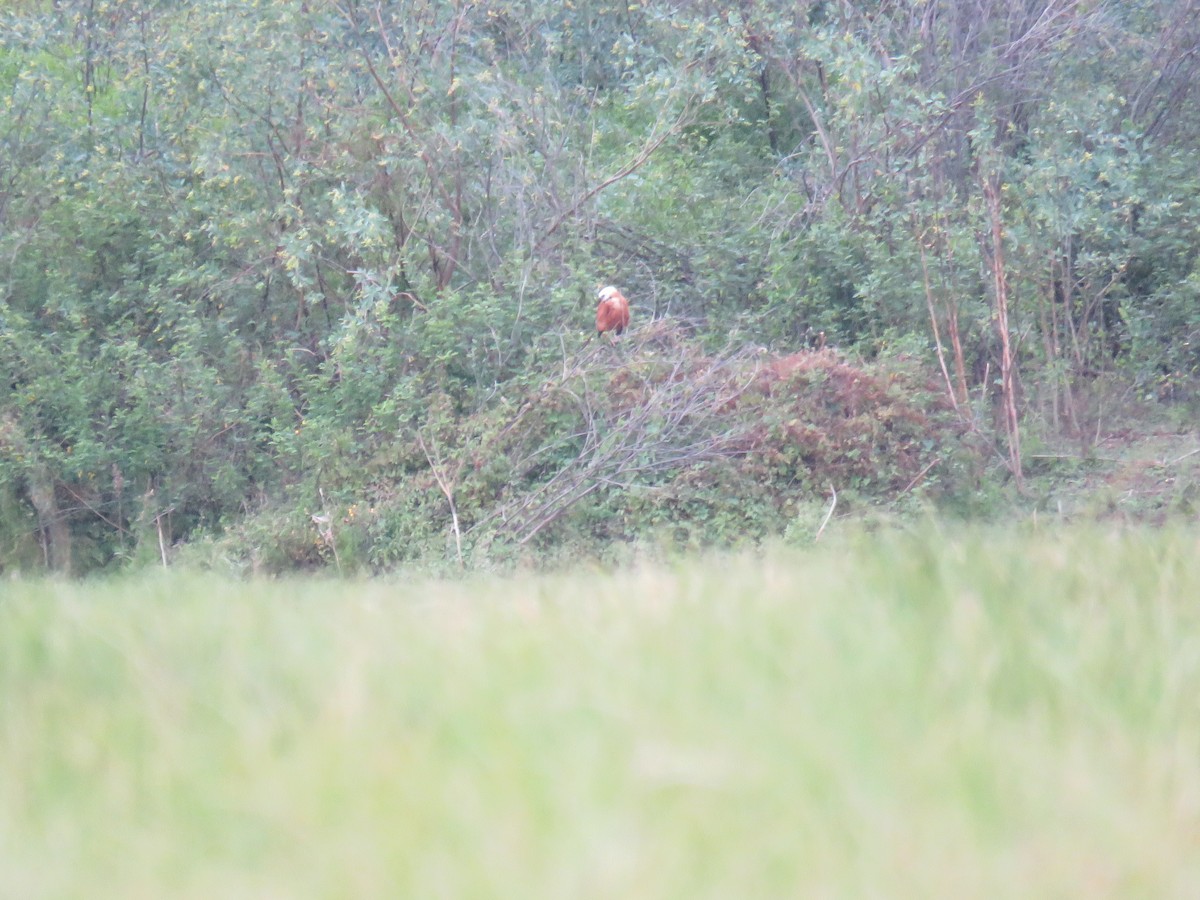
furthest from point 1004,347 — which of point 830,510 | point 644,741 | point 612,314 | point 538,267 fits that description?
point 644,741

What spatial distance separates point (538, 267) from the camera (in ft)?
41.6

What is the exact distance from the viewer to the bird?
11.6m

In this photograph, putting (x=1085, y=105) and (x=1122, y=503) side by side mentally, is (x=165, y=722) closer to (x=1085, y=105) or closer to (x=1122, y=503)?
(x=1122, y=503)

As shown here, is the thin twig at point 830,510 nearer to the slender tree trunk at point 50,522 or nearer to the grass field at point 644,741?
the grass field at point 644,741

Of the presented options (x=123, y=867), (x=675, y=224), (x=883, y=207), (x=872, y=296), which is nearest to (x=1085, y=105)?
(x=883, y=207)

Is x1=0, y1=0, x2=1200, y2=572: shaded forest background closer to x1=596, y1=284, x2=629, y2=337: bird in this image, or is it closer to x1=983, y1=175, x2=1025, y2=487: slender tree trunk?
x1=983, y1=175, x2=1025, y2=487: slender tree trunk

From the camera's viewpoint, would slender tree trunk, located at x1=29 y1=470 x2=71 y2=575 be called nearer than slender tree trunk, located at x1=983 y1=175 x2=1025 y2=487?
No

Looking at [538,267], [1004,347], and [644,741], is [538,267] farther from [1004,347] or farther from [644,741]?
[644,741]

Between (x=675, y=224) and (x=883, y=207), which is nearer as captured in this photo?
(x=883, y=207)

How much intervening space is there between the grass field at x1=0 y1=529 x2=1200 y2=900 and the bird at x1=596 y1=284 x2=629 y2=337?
7552 millimetres

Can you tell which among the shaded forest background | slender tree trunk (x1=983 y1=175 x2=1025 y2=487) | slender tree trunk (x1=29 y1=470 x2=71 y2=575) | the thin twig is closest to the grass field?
the thin twig

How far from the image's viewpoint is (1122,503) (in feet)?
33.6

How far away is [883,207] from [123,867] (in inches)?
490

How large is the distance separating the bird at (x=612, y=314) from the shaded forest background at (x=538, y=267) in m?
0.31
